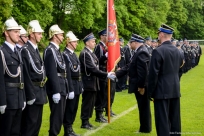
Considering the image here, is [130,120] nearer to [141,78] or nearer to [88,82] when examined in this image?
[88,82]

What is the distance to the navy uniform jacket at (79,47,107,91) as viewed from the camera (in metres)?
9.09

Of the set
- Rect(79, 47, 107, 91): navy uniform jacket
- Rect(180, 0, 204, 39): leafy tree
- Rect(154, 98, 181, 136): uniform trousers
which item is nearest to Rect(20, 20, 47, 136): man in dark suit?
Rect(154, 98, 181, 136): uniform trousers

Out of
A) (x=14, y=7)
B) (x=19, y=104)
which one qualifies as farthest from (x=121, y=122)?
(x=14, y=7)

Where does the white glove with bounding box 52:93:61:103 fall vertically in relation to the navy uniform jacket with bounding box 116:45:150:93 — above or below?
below

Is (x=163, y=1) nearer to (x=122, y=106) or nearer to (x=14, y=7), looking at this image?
(x=14, y=7)

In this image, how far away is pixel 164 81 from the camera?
7.11m

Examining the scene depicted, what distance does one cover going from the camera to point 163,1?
2397 inches

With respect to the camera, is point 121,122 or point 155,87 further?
point 121,122

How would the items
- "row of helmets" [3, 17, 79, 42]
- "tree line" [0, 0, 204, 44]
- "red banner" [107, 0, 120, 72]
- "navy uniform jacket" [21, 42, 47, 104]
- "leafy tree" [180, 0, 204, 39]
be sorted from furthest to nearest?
"leafy tree" [180, 0, 204, 39] < "tree line" [0, 0, 204, 44] < "red banner" [107, 0, 120, 72] < "navy uniform jacket" [21, 42, 47, 104] < "row of helmets" [3, 17, 79, 42]

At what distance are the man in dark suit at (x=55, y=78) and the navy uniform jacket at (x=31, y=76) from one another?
39 cm

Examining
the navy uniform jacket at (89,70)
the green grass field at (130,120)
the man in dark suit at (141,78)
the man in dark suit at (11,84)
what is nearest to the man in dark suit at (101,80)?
the green grass field at (130,120)

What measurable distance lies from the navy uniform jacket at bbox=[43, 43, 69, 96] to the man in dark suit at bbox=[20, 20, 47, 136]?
0.36m

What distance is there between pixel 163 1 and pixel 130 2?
8.79 meters

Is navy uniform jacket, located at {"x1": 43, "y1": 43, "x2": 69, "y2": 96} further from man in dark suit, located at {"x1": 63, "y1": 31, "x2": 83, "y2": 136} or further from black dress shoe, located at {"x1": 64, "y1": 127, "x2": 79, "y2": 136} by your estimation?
black dress shoe, located at {"x1": 64, "y1": 127, "x2": 79, "y2": 136}
